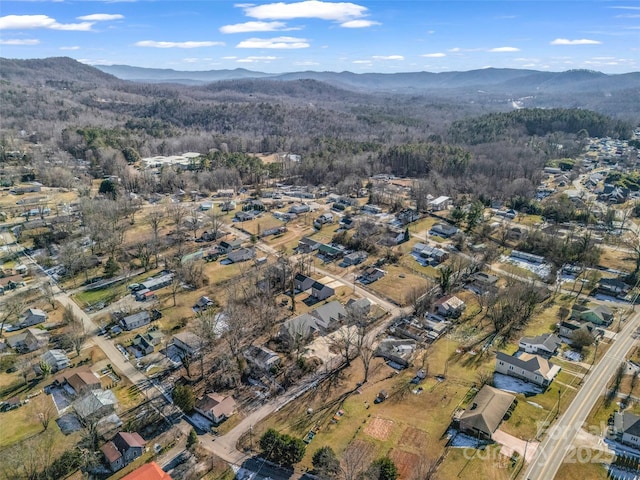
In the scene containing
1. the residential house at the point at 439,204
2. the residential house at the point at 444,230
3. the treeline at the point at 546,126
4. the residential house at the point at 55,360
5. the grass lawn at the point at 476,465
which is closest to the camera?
the grass lawn at the point at 476,465

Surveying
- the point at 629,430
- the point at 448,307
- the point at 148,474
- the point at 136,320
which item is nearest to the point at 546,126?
the point at 448,307

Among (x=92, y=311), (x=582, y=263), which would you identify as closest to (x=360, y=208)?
(x=582, y=263)

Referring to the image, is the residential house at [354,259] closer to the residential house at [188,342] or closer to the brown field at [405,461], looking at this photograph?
the residential house at [188,342]

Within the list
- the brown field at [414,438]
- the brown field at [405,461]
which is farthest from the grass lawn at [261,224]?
the brown field at [405,461]

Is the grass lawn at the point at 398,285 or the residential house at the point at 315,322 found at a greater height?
the residential house at the point at 315,322

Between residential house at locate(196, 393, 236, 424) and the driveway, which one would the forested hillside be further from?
the driveway

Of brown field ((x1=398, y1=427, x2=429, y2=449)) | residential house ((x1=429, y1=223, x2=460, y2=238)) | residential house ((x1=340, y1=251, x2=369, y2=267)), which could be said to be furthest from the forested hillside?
brown field ((x1=398, y1=427, x2=429, y2=449))

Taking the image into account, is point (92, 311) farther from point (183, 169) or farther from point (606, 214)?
point (606, 214)
